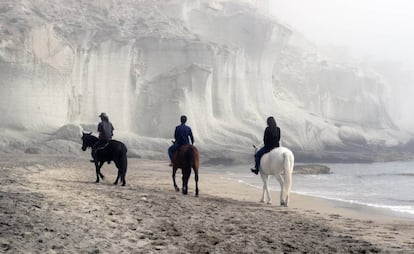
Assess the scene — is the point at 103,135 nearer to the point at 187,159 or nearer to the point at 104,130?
the point at 104,130

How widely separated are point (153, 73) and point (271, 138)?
33069 millimetres

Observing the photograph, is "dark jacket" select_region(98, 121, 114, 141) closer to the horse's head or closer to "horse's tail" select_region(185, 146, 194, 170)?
the horse's head

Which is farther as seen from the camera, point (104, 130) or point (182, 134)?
point (104, 130)

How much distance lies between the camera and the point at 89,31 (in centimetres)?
3794

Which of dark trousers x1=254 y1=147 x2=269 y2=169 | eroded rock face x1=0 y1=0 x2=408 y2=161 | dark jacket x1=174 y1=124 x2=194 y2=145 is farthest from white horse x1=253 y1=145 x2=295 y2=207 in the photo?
eroded rock face x1=0 y1=0 x2=408 y2=161

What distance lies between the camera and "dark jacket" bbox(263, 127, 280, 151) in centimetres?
986

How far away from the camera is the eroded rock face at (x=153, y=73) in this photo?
3309cm

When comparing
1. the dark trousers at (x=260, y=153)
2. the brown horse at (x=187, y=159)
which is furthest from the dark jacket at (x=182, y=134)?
the dark trousers at (x=260, y=153)

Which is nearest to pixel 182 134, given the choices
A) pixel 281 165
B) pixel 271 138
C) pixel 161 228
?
pixel 271 138

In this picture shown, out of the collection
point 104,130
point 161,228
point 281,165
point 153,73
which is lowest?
point 161,228

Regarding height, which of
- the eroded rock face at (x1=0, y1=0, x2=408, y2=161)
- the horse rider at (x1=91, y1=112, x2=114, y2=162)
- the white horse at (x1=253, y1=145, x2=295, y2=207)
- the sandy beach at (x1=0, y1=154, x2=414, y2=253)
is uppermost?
the eroded rock face at (x1=0, y1=0, x2=408, y2=161)

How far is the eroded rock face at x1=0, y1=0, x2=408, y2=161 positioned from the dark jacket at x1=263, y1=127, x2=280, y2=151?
24954 mm

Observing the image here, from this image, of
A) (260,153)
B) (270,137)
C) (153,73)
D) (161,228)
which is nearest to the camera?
(161,228)

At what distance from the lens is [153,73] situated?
42156 millimetres
